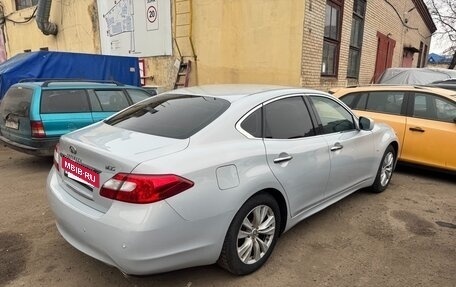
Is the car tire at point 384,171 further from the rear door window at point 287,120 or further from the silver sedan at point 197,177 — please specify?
the rear door window at point 287,120

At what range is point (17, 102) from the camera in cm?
593

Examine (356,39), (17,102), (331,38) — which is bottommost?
(17,102)

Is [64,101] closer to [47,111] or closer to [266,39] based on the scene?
[47,111]

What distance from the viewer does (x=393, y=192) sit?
4.96m

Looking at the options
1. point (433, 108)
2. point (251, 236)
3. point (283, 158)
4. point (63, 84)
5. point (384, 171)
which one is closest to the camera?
point (251, 236)

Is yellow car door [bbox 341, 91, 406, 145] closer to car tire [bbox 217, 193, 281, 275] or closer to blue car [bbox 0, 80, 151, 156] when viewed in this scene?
car tire [bbox 217, 193, 281, 275]

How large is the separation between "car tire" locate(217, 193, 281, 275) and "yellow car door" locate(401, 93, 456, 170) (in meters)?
3.61

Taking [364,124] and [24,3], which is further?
[24,3]

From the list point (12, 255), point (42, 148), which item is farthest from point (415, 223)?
point (42, 148)

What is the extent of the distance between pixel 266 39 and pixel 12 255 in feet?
23.7

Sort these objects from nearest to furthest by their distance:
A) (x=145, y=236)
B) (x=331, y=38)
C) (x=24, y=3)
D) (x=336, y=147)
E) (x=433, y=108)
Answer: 1. (x=145, y=236)
2. (x=336, y=147)
3. (x=433, y=108)
4. (x=331, y=38)
5. (x=24, y=3)

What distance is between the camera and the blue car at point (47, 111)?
18.3 feet

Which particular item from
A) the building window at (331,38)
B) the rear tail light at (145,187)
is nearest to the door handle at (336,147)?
the rear tail light at (145,187)

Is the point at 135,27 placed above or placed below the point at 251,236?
above
